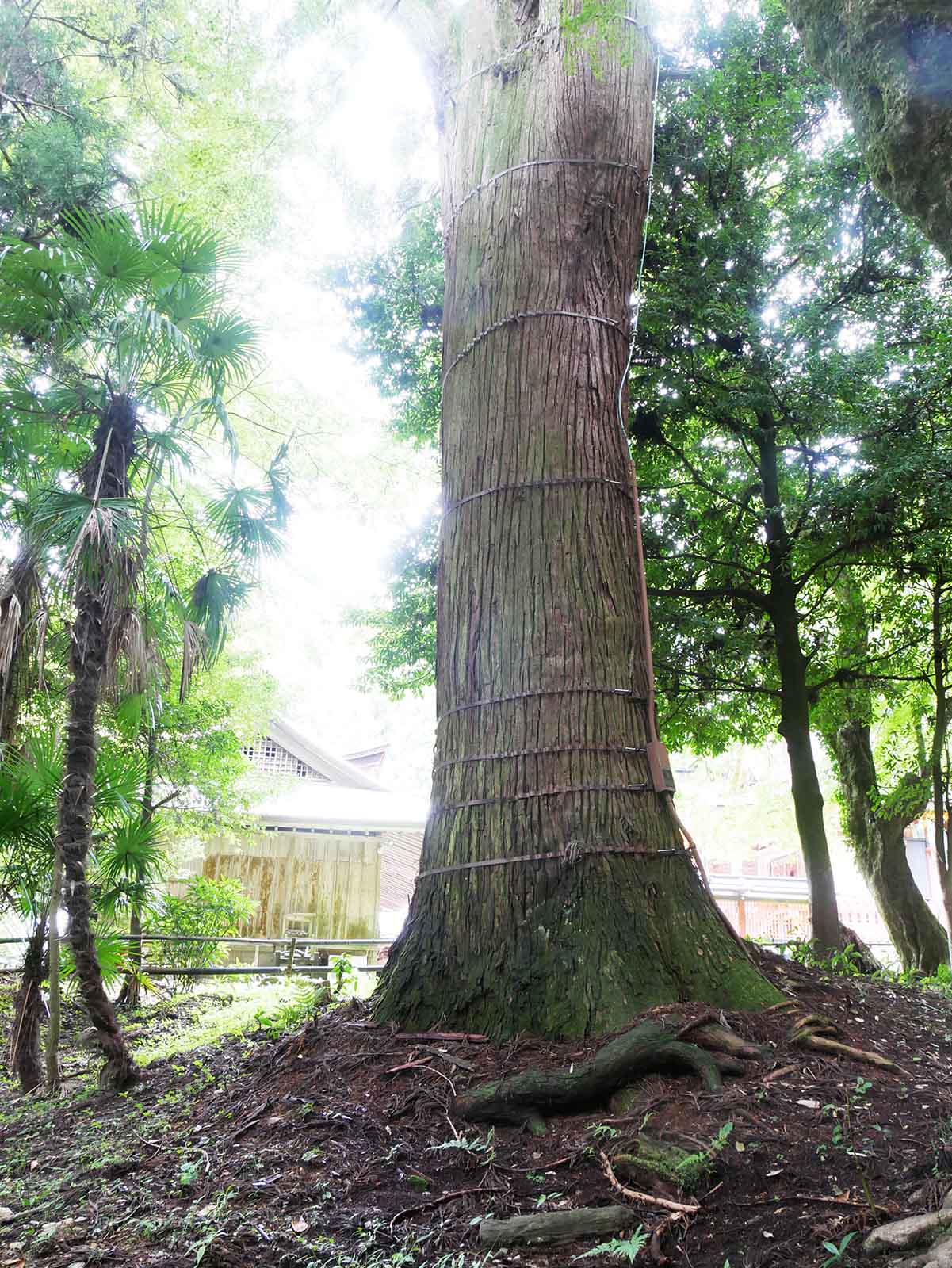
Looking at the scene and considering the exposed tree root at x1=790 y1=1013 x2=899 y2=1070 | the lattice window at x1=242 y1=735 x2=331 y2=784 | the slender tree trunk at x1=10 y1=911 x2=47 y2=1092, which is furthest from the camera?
the lattice window at x1=242 y1=735 x2=331 y2=784

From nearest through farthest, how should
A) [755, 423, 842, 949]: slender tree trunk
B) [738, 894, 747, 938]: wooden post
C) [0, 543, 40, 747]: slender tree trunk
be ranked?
[0, 543, 40, 747]: slender tree trunk, [755, 423, 842, 949]: slender tree trunk, [738, 894, 747, 938]: wooden post

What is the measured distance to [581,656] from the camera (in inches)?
147

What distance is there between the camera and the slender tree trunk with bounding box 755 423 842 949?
7.15 metres

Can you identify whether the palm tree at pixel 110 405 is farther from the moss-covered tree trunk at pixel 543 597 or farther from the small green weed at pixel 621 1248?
the small green weed at pixel 621 1248

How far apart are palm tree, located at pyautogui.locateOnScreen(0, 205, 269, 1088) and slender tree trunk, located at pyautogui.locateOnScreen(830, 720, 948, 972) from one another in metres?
8.20

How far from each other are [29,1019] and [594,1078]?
13.5 ft

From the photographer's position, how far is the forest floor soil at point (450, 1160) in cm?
226

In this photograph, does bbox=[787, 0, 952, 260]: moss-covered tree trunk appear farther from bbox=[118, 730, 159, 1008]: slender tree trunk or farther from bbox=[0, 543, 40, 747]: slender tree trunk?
bbox=[118, 730, 159, 1008]: slender tree trunk

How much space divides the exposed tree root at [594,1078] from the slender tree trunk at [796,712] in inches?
185

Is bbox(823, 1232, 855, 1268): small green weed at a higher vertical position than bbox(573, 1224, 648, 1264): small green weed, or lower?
higher

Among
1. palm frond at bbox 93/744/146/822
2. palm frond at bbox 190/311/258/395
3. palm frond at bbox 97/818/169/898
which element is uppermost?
palm frond at bbox 190/311/258/395

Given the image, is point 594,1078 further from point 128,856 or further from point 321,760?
point 321,760

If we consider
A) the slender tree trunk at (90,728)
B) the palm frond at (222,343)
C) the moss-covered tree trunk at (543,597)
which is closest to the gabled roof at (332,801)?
the palm frond at (222,343)

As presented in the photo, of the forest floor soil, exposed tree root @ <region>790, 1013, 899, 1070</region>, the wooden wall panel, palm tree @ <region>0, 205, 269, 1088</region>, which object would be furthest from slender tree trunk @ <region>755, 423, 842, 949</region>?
the wooden wall panel
